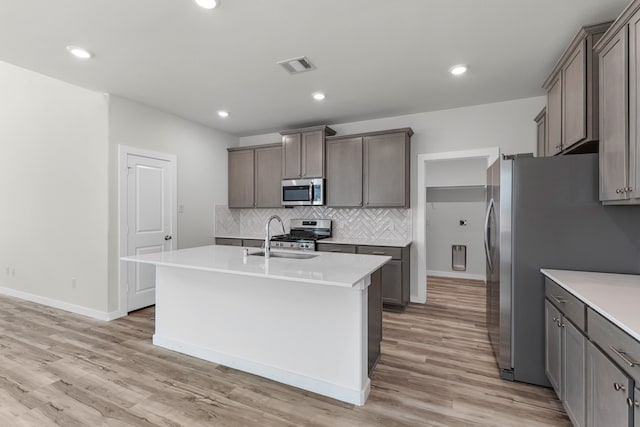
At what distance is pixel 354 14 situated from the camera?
83.0 inches

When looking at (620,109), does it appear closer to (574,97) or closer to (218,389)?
(574,97)

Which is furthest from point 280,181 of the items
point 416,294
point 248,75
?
point 416,294

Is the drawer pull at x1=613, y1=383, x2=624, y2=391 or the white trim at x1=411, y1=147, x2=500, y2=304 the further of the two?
the white trim at x1=411, y1=147, x2=500, y2=304

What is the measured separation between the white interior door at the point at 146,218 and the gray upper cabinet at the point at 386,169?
2.80 m

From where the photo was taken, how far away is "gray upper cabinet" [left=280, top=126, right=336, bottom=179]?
4.47 metres

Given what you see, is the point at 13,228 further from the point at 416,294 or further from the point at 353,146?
the point at 416,294

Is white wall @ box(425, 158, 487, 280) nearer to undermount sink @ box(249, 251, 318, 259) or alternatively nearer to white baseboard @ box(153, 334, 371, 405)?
undermount sink @ box(249, 251, 318, 259)

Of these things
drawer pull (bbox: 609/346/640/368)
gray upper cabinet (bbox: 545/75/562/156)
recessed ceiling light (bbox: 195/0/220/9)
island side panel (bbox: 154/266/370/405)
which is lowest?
island side panel (bbox: 154/266/370/405)

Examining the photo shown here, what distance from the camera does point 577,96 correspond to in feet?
7.40

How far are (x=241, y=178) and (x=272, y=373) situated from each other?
3.57 metres

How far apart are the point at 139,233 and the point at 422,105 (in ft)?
13.2

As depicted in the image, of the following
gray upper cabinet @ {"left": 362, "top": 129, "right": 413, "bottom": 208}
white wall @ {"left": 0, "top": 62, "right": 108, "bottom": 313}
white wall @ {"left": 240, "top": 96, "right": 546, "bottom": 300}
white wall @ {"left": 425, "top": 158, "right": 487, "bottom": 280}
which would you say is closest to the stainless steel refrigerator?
gray upper cabinet @ {"left": 362, "top": 129, "right": 413, "bottom": 208}

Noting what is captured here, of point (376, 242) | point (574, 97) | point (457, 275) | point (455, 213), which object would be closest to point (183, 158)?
point (376, 242)

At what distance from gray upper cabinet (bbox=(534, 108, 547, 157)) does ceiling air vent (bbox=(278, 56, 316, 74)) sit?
2.52m
